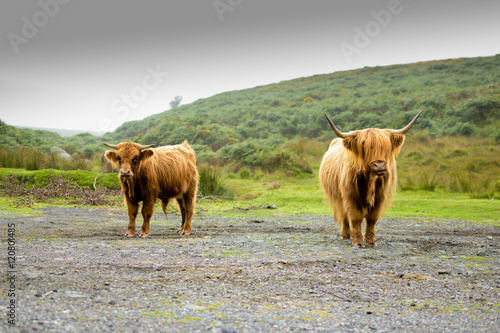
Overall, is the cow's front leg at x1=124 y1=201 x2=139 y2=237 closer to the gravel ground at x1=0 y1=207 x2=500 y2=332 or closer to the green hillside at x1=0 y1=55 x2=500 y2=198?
the gravel ground at x1=0 y1=207 x2=500 y2=332

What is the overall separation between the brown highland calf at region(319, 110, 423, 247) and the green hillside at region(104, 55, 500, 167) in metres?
11.9

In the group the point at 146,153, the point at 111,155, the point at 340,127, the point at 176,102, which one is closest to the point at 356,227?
the point at 146,153

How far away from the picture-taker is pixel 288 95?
45156mm

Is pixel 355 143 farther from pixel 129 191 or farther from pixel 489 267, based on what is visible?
pixel 129 191

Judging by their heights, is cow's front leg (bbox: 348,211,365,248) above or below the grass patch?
below

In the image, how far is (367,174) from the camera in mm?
5469

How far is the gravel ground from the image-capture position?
2.46 metres

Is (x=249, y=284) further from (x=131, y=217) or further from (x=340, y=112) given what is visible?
(x=340, y=112)

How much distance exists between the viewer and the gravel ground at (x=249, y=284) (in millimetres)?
2455

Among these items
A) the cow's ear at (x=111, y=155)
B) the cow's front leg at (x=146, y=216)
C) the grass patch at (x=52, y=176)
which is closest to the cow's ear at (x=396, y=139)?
the cow's front leg at (x=146, y=216)

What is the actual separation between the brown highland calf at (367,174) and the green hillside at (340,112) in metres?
11.9

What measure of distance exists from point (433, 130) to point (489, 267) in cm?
2180

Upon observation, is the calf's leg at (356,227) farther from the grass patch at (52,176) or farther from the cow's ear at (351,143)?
the grass patch at (52,176)

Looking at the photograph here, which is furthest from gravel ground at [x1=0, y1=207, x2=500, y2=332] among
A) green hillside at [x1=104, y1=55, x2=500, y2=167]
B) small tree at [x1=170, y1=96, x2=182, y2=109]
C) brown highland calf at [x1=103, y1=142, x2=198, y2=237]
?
small tree at [x1=170, y1=96, x2=182, y2=109]
